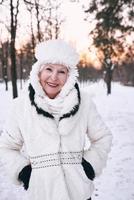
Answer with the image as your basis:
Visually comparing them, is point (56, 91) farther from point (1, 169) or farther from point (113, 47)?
point (113, 47)

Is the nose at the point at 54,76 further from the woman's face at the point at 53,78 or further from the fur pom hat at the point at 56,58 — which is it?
the fur pom hat at the point at 56,58

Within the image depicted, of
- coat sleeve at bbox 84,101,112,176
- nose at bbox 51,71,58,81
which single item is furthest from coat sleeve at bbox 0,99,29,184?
coat sleeve at bbox 84,101,112,176

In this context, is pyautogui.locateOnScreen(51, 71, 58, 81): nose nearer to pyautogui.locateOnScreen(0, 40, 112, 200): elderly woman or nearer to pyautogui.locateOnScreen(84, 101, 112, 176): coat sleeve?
pyautogui.locateOnScreen(0, 40, 112, 200): elderly woman

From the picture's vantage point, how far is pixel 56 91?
3.21m

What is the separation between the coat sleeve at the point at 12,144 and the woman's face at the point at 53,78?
1.04 ft

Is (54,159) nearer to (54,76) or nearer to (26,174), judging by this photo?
(26,174)

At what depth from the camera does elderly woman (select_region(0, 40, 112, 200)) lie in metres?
3.09

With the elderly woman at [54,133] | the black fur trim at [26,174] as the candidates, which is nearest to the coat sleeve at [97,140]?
the elderly woman at [54,133]

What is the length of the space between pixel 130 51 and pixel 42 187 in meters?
15.1

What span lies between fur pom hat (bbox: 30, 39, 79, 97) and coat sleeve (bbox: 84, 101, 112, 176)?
0.28 m

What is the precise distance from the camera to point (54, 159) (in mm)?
3090

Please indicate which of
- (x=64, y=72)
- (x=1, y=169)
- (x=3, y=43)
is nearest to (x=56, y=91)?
(x=64, y=72)

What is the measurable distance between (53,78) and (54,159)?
64 cm

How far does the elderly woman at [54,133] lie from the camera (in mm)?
3086
